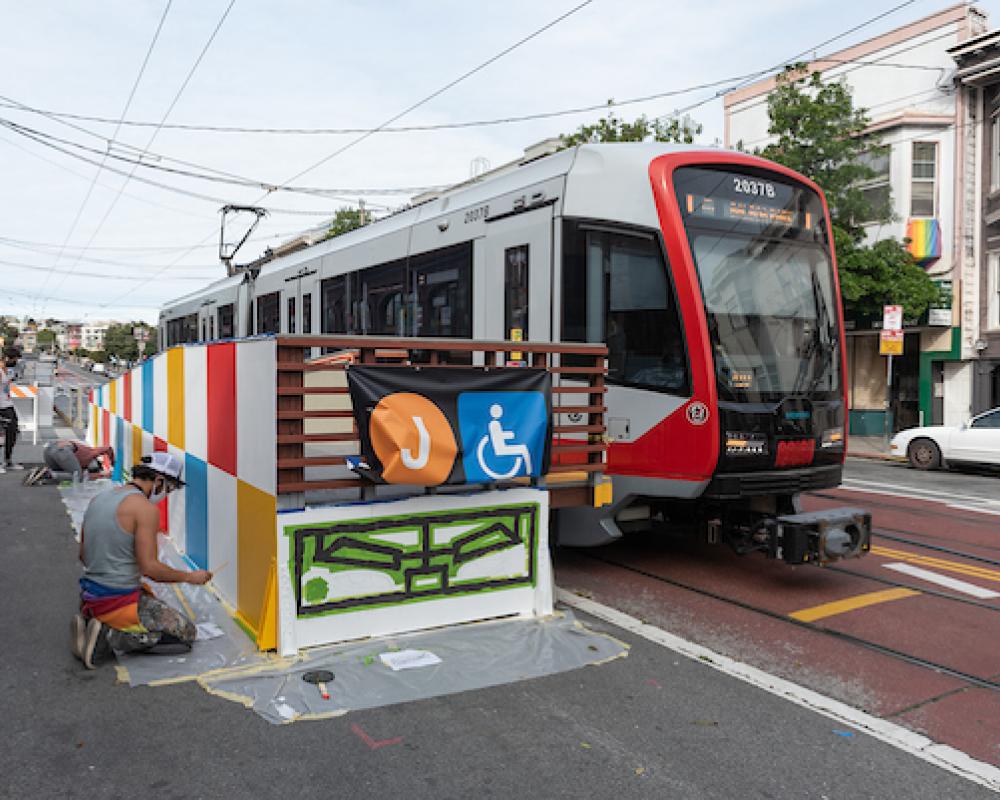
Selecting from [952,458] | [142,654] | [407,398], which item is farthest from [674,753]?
[952,458]

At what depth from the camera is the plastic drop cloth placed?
14.5ft

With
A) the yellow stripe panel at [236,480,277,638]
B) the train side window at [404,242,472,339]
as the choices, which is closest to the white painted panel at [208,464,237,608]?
the yellow stripe panel at [236,480,277,638]

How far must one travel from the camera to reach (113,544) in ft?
16.2

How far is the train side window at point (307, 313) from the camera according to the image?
Result: 41.7ft

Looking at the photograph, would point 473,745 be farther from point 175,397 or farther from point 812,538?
point 175,397

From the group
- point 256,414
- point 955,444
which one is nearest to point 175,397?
point 256,414

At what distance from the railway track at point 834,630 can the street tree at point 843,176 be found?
1502 centimetres

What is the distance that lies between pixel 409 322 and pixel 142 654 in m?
5.44

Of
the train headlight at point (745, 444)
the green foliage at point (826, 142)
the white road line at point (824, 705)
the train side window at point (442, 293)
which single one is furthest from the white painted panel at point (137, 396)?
the green foliage at point (826, 142)

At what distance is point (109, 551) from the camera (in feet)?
16.2

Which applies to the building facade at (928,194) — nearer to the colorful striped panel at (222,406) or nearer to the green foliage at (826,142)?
the green foliage at (826,142)

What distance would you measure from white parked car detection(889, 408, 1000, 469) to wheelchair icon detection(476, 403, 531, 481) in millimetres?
12731

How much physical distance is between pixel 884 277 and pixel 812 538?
53.2ft

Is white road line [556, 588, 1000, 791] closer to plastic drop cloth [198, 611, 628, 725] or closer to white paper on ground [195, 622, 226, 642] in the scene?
plastic drop cloth [198, 611, 628, 725]
